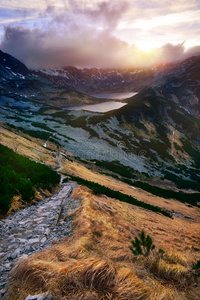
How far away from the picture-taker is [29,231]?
6.52 meters

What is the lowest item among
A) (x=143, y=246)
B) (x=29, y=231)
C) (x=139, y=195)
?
(x=139, y=195)

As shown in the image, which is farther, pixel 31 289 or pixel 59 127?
pixel 59 127

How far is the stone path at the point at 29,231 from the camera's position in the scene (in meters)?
4.71

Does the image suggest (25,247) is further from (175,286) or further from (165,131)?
(165,131)

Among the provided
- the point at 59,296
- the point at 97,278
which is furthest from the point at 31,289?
the point at 97,278

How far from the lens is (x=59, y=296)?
2789 mm

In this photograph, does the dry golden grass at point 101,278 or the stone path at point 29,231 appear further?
the stone path at point 29,231

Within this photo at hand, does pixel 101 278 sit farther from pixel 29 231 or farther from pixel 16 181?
pixel 16 181

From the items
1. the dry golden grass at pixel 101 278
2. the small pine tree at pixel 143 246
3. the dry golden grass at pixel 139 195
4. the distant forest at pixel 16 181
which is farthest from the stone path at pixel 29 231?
the dry golden grass at pixel 139 195

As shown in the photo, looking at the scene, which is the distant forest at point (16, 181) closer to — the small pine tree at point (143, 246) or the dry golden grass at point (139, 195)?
the small pine tree at point (143, 246)

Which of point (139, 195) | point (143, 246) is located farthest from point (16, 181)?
point (139, 195)

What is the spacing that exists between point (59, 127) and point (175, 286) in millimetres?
87211

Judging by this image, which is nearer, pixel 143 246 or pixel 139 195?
pixel 143 246

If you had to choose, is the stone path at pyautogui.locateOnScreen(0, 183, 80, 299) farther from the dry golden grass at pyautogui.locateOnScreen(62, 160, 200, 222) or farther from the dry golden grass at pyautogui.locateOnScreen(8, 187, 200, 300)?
the dry golden grass at pyautogui.locateOnScreen(62, 160, 200, 222)
